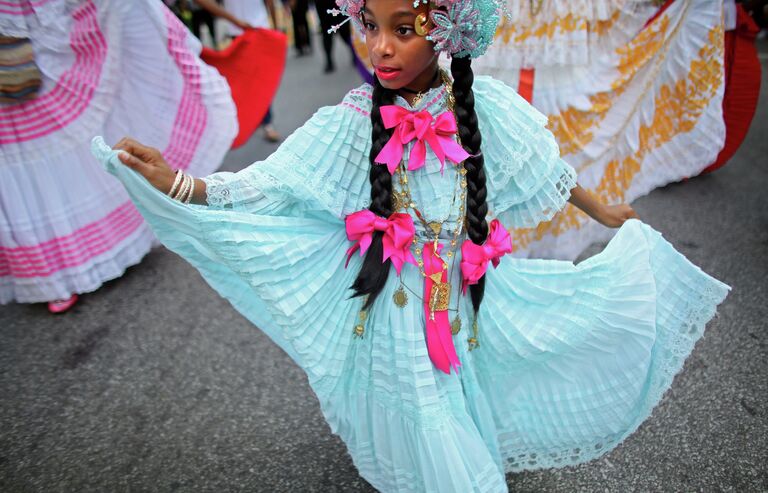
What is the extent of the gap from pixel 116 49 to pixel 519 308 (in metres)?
2.37

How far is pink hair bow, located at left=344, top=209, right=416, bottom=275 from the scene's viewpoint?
4.41 feet

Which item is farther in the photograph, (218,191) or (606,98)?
(606,98)

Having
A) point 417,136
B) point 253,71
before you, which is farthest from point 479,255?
point 253,71

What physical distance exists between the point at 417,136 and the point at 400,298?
41 cm

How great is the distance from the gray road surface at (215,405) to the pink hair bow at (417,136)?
1079 mm

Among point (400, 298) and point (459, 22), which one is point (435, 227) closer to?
point (400, 298)

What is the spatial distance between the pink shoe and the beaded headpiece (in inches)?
85.5

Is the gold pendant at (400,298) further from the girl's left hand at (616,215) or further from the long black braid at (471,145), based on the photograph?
the girl's left hand at (616,215)

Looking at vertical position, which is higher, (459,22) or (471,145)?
(459,22)

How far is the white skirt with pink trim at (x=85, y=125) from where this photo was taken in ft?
8.28

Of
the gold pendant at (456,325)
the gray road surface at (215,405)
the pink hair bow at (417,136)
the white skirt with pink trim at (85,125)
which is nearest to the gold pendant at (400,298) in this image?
the gold pendant at (456,325)

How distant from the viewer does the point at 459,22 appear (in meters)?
1.22

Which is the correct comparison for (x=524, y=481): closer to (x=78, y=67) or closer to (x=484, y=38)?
(x=484, y=38)

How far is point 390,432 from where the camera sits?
1.41 metres
